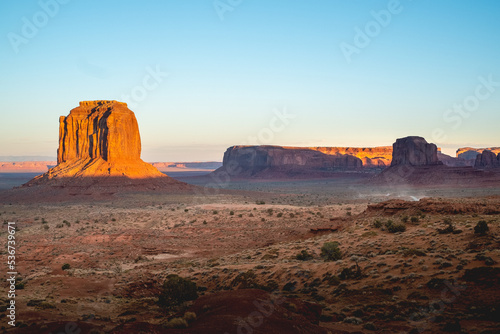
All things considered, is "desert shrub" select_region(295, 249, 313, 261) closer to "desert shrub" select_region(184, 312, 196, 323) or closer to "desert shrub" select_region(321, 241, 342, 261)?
"desert shrub" select_region(321, 241, 342, 261)

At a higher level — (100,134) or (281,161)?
(100,134)

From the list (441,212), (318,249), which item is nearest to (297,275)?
(318,249)

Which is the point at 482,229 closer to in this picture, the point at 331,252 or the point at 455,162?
the point at 331,252

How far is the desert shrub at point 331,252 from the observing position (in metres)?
15.3

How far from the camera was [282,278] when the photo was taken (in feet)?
43.2

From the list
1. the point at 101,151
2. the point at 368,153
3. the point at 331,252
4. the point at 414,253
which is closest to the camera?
the point at 414,253

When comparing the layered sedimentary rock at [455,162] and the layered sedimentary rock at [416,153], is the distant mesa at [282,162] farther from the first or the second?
the layered sedimentary rock at [416,153]

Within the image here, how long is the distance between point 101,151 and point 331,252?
2333 inches

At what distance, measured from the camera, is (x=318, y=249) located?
57.2ft

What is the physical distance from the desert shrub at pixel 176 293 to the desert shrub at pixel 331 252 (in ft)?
19.9

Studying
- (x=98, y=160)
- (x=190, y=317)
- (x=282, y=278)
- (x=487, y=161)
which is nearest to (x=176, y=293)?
(x=190, y=317)

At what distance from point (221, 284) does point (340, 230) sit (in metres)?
10.5

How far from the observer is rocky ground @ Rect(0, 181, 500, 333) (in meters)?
8.33

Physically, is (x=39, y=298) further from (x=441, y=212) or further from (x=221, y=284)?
(x=441, y=212)
